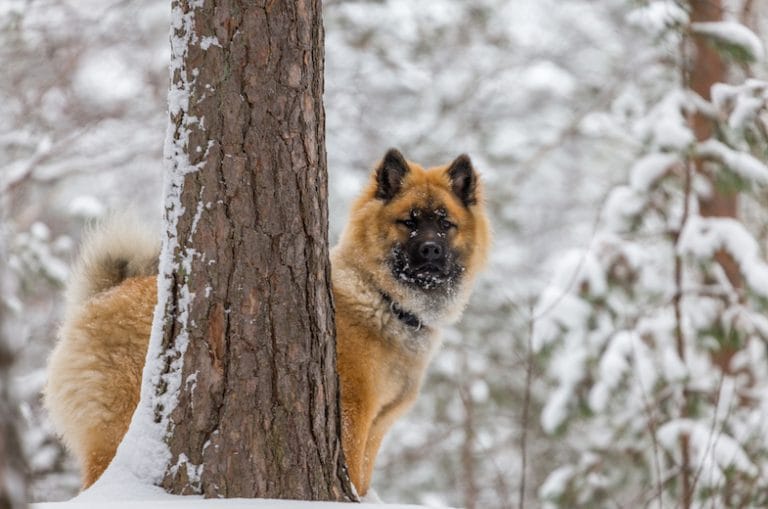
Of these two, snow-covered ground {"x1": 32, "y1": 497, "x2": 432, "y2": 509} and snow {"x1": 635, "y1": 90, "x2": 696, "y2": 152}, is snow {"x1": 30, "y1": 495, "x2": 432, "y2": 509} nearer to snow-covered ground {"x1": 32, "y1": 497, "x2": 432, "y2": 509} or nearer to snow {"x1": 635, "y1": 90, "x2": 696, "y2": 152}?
snow-covered ground {"x1": 32, "y1": 497, "x2": 432, "y2": 509}

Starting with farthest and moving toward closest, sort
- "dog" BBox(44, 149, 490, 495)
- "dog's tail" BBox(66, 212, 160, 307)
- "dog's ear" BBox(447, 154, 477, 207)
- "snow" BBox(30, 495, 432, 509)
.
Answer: "dog's ear" BBox(447, 154, 477, 207) → "dog's tail" BBox(66, 212, 160, 307) → "dog" BBox(44, 149, 490, 495) → "snow" BBox(30, 495, 432, 509)

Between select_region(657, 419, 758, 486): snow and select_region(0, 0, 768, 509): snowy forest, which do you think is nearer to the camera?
select_region(657, 419, 758, 486): snow

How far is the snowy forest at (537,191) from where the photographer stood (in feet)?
21.5

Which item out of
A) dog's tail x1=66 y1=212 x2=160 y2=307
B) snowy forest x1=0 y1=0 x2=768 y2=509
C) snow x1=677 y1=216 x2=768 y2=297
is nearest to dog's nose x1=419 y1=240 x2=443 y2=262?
dog's tail x1=66 y1=212 x2=160 y2=307

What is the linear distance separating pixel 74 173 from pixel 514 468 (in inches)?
315

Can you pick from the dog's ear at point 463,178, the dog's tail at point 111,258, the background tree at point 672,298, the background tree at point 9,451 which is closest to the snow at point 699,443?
the background tree at point 672,298

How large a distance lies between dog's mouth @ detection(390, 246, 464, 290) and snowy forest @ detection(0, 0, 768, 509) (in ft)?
4.32

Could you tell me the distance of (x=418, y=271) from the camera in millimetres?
4656

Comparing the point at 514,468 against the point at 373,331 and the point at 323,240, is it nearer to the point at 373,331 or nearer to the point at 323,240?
the point at 373,331

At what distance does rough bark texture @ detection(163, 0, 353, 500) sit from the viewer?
278 centimetres

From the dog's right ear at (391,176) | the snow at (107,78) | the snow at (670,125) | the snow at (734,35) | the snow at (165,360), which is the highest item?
the snow at (107,78)

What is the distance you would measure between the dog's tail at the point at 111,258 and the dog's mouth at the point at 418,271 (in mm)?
1255

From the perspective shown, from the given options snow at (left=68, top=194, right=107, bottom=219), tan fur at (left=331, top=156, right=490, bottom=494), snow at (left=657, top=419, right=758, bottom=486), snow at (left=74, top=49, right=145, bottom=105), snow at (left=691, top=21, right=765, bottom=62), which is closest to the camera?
tan fur at (left=331, top=156, right=490, bottom=494)

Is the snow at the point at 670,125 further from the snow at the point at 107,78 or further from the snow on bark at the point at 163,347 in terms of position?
the snow at the point at 107,78
